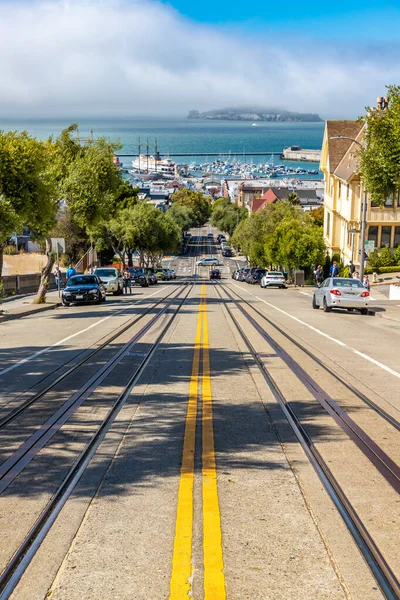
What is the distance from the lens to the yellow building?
5203cm

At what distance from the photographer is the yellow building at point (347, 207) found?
5203 cm

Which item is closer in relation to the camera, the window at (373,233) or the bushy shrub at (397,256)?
the bushy shrub at (397,256)

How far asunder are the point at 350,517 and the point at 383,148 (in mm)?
20388

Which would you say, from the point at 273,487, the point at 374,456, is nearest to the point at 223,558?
the point at 273,487

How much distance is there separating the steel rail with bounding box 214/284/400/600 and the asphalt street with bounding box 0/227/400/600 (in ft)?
0.16

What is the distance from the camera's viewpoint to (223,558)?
4977 millimetres

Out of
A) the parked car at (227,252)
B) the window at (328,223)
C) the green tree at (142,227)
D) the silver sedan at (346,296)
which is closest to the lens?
the silver sedan at (346,296)

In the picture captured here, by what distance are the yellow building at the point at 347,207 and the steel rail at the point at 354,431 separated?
36.4 meters

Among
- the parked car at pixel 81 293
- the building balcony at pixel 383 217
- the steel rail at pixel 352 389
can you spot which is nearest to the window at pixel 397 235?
the building balcony at pixel 383 217

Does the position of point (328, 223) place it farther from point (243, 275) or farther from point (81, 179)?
point (81, 179)

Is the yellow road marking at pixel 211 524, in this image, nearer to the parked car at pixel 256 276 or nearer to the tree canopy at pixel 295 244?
the tree canopy at pixel 295 244

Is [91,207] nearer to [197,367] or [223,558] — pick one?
[197,367]

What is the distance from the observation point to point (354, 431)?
27.7 ft

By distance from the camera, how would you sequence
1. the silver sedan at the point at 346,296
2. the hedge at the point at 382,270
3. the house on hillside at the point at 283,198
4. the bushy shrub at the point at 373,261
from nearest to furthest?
the silver sedan at the point at 346,296, the hedge at the point at 382,270, the bushy shrub at the point at 373,261, the house on hillside at the point at 283,198
